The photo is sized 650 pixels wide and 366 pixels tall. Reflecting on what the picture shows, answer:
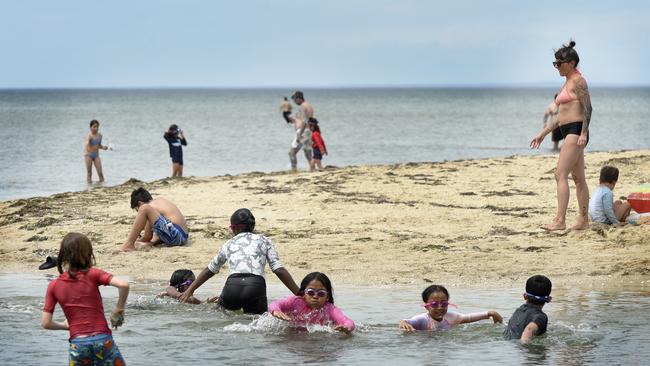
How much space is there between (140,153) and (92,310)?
36.5 metres

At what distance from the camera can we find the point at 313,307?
30.3 feet

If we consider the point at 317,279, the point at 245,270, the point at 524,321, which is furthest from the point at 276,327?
the point at 524,321

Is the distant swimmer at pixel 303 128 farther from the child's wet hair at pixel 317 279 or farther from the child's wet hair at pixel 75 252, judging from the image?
the child's wet hair at pixel 75 252

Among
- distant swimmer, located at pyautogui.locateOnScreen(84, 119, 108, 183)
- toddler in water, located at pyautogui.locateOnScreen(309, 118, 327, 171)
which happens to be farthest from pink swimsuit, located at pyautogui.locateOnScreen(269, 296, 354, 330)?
distant swimmer, located at pyautogui.locateOnScreen(84, 119, 108, 183)

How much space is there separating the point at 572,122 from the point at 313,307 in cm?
511

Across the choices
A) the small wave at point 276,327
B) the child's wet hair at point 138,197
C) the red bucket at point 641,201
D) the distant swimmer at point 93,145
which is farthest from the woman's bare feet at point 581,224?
the distant swimmer at point 93,145

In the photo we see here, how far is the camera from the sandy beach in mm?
12281

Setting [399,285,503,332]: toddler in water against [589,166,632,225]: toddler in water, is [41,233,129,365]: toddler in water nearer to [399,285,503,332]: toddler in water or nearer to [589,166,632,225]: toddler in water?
[399,285,503,332]: toddler in water

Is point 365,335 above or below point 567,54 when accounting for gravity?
below

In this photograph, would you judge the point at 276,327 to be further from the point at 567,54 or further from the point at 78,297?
the point at 567,54

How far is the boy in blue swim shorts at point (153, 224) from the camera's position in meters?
13.5

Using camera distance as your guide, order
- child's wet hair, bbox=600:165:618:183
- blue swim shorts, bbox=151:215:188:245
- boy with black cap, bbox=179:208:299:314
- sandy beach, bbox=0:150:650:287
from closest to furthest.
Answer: boy with black cap, bbox=179:208:299:314, sandy beach, bbox=0:150:650:287, child's wet hair, bbox=600:165:618:183, blue swim shorts, bbox=151:215:188:245

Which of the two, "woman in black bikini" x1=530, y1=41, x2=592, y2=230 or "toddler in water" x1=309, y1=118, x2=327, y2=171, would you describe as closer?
"woman in black bikini" x1=530, y1=41, x2=592, y2=230

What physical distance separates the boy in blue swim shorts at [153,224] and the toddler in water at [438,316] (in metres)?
4.93
